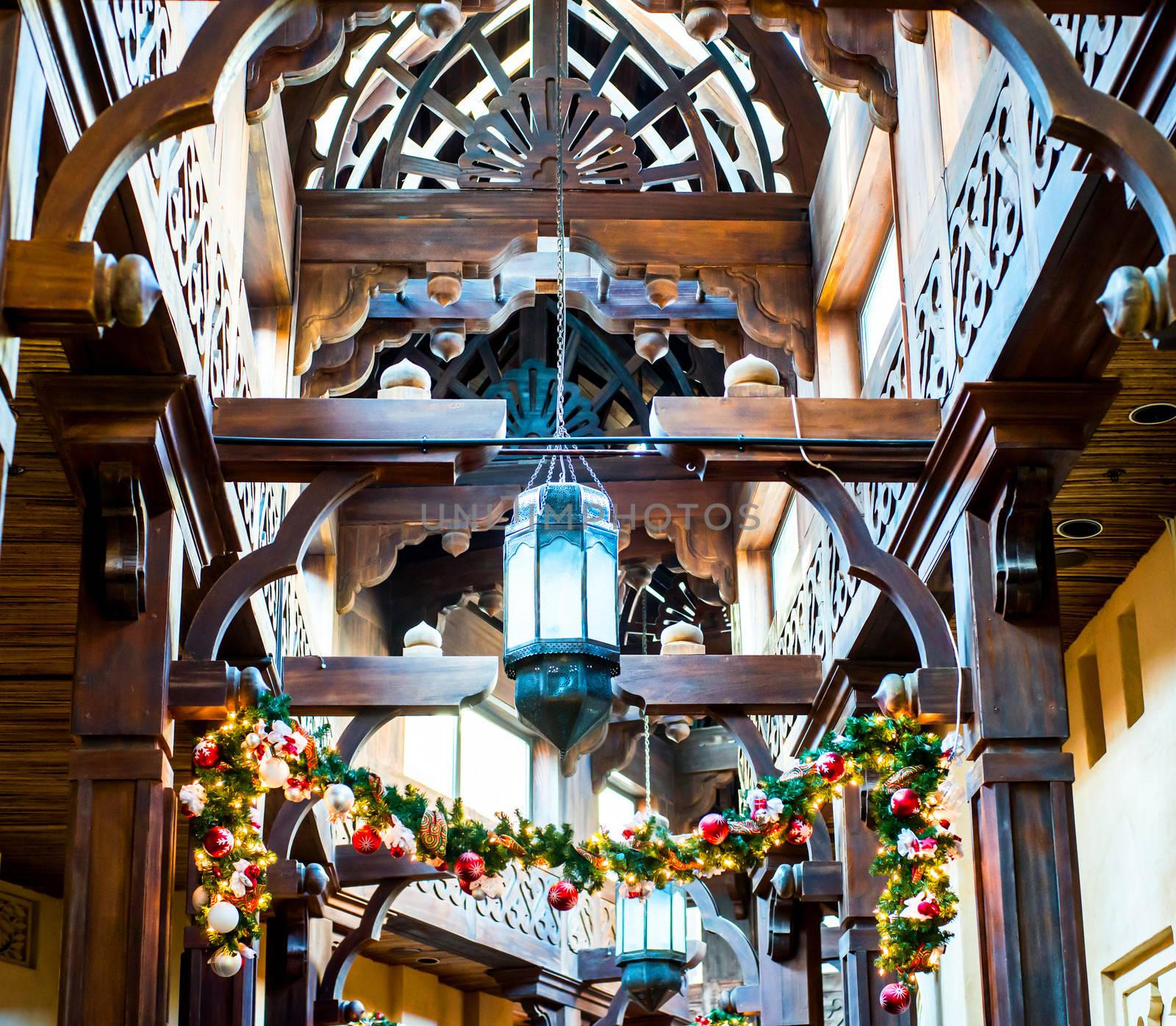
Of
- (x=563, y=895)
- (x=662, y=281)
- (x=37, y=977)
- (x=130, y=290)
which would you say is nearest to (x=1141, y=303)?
(x=130, y=290)

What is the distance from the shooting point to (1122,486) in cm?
760

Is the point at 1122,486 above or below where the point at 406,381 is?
below

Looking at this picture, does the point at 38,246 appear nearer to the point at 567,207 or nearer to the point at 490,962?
the point at 567,207

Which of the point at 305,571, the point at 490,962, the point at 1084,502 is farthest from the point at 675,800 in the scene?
the point at 1084,502

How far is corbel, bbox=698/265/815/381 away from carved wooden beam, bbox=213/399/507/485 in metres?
3.79

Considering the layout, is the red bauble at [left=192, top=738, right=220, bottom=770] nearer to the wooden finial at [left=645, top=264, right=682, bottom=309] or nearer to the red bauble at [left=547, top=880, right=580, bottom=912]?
the red bauble at [left=547, top=880, right=580, bottom=912]

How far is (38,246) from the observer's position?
4.32 meters

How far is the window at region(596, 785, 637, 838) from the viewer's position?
19906mm

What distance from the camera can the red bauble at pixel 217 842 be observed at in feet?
22.5

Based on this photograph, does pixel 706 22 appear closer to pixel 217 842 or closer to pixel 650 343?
pixel 650 343

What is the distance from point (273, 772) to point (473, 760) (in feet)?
33.3

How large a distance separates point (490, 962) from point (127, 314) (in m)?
12.5

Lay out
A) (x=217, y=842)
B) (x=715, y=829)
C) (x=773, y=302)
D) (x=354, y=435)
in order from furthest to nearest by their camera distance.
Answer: (x=773, y=302), (x=715, y=829), (x=354, y=435), (x=217, y=842)

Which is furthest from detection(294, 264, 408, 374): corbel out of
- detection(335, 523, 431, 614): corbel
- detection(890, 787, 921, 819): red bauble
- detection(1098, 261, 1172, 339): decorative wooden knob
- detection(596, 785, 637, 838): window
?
detection(596, 785, 637, 838): window
